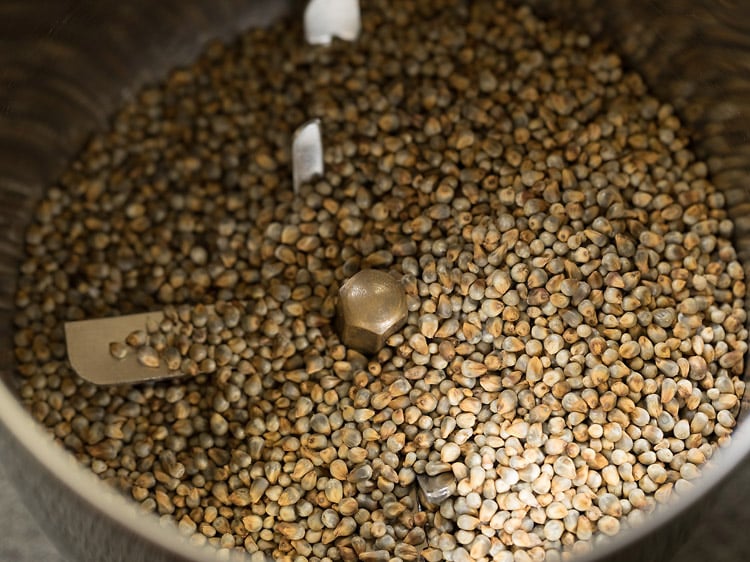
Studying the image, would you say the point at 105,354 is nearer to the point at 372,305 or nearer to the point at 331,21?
the point at 372,305

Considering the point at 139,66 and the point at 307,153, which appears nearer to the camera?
the point at 307,153

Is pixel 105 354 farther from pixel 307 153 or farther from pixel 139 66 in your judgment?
pixel 139 66

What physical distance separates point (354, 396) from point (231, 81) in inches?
21.7

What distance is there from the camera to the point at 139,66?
141 centimetres

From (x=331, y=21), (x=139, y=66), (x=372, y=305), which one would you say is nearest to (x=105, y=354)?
(x=372, y=305)

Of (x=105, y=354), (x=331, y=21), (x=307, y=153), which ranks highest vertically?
(x=331, y=21)

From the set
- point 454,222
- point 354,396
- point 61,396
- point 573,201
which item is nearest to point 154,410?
point 61,396

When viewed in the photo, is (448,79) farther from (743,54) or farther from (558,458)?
(558,458)

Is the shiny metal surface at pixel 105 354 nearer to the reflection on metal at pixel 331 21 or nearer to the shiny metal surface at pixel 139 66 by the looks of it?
the shiny metal surface at pixel 139 66

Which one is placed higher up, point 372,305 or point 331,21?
point 331,21

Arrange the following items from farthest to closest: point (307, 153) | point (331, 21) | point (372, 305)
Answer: point (331, 21)
point (307, 153)
point (372, 305)

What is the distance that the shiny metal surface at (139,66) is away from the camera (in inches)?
47.8

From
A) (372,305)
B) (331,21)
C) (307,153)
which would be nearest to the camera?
(372,305)

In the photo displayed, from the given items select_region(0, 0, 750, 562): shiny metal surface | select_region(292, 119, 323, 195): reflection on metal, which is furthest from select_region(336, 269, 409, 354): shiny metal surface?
select_region(0, 0, 750, 562): shiny metal surface
